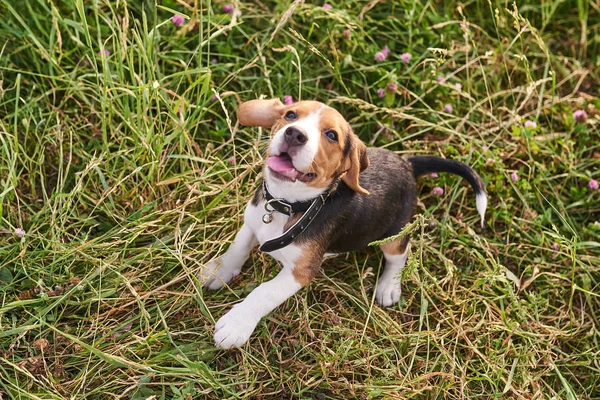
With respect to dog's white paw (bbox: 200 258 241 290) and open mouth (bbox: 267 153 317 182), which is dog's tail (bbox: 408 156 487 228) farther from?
dog's white paw (bbox: 200 258 241 290)

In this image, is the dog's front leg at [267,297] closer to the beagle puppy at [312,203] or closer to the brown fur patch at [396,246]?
the beagle puppy at [312,203]

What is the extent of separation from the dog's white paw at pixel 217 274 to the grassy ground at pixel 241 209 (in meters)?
0.07

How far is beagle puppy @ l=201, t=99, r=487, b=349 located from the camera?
138 inches

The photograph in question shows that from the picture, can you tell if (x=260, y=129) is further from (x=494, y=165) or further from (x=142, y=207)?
(x=494, y=165)

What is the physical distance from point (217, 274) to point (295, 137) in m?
1.39

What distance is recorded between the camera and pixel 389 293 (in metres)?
4.48

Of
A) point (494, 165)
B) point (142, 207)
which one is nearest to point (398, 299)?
point (494, 165)

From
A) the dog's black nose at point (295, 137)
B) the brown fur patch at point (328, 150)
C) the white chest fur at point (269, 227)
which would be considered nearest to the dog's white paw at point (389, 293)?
the white chest fur at point (269, 227)

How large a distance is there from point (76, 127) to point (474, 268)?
298cm

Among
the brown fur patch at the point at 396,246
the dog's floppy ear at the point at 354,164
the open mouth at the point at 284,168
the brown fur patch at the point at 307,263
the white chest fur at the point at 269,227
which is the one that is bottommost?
the brown fur patch at the point at 396,246

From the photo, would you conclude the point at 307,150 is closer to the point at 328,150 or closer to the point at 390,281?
the point at 328,150

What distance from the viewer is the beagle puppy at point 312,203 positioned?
350 cm

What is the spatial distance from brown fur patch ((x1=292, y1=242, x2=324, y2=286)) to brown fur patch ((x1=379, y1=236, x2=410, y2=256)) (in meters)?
0.57

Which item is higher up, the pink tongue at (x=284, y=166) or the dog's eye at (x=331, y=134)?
the dog's eye at (x=331, y=134)
